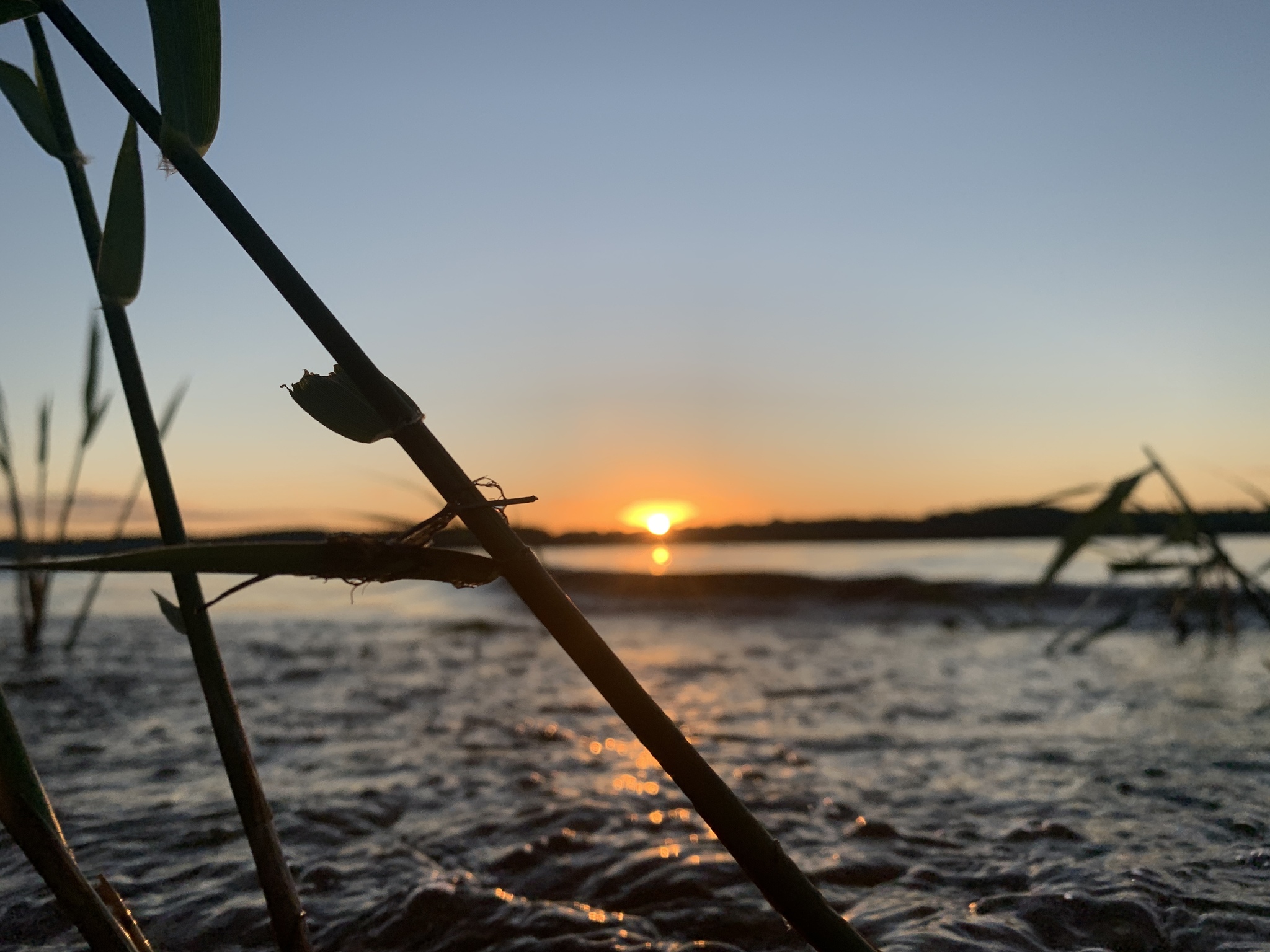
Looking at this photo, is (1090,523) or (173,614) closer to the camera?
(173,614)

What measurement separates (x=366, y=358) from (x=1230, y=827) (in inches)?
99.7

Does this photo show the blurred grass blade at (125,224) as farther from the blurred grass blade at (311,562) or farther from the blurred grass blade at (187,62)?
the blurred grass blade at (311,562)

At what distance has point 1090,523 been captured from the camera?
6.28ft

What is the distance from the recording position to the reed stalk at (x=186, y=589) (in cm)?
90


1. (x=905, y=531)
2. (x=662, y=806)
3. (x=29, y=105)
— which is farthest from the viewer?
(x=905, y=531)

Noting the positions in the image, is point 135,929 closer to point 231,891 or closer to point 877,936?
point 231,891

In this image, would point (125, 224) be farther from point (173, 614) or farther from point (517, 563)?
point (517, 563)

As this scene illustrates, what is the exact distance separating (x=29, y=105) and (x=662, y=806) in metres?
2.26

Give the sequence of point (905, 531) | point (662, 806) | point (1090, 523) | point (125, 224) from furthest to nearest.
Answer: point (905, 531) → point (662, 806) → point (1090, 523) → point (125, 224)

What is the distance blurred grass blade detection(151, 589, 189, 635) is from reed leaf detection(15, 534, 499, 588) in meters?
0.34

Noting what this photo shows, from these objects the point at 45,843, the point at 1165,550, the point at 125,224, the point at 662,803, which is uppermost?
the point at 125,224

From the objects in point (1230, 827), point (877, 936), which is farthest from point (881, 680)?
point (877, 936)

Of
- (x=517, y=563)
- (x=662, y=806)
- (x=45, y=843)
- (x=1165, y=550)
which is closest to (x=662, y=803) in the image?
(x=662, y=806)

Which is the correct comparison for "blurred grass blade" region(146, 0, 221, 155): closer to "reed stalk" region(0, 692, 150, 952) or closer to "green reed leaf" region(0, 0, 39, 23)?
"green reed leaf" region(0, 0, 39, 23)
